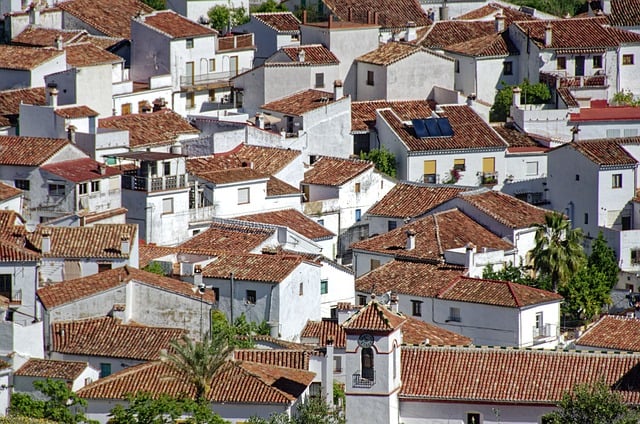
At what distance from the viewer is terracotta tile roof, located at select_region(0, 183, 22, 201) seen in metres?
89.8

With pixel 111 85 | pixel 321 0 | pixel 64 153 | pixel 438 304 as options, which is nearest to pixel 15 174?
pixel 64 153

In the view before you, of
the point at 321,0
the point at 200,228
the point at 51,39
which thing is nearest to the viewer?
the point at 200,228

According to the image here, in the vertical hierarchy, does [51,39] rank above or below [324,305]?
above

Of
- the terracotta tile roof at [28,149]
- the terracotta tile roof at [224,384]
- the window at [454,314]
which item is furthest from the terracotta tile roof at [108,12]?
the terracotta tile roof at [224,384]

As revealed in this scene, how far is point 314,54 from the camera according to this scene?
10862cm

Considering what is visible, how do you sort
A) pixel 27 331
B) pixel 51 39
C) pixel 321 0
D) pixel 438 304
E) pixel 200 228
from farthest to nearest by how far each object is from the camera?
pixel 321 0
pixel 51 39
pixel 200 228
pixel 438 304
pixel 27 331

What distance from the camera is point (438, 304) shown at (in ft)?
282

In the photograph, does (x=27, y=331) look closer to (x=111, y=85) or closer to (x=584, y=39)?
(x=111, y=85)

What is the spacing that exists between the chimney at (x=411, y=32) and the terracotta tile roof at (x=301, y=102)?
11.7m

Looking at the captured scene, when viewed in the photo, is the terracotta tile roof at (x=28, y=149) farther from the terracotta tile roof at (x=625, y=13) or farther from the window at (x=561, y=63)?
the terracotta tile roof at (x=625, y=13)

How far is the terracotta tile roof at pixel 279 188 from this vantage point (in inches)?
3755

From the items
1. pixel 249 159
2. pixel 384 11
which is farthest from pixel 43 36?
pixel 249 159

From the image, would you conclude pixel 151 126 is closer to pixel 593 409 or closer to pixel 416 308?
pixel 416 308

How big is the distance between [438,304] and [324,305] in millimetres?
4251
